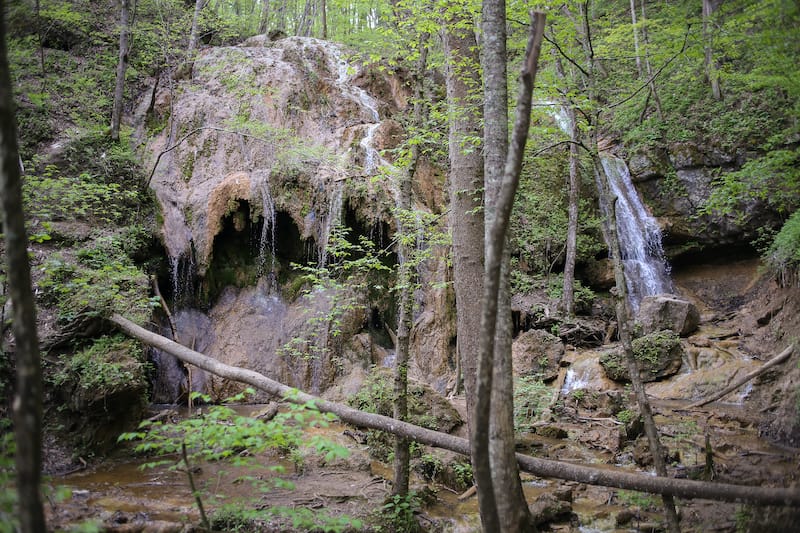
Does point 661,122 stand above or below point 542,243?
above

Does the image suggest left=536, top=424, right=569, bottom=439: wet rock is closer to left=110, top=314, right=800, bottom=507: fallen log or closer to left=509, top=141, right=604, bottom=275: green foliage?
left=110, top=314, right=800, bottom=507: fallen log

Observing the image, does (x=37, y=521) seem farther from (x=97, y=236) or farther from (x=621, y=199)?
(x=621, y=199)

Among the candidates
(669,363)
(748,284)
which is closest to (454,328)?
(669,363)

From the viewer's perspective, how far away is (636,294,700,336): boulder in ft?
39.2

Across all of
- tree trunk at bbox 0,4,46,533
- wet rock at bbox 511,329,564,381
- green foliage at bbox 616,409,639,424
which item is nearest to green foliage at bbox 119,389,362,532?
tree trunk at bbox 0,4,46,533

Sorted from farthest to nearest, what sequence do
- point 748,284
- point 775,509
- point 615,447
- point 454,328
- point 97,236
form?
point 748,284 → point 454,328 → point 97,236 → point 615,447 → point 775,509

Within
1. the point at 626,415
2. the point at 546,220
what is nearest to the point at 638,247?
the point at 546,220

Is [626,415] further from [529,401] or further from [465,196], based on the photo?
[465,196]

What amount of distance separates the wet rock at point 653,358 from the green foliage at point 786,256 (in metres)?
2.80

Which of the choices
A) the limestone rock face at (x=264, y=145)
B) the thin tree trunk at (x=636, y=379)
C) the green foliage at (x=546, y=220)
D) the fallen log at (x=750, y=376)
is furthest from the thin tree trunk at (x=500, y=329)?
the green foliage at (x=546, y=220)

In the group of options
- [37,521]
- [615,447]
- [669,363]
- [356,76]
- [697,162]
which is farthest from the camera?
Answer: [356,76]

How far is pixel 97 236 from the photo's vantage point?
920 cm

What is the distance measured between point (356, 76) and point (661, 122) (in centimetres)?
1133

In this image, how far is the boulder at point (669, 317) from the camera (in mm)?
11945
